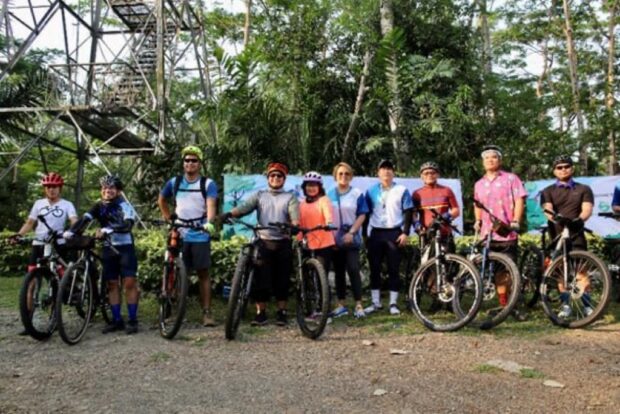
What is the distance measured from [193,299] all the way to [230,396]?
3.24m

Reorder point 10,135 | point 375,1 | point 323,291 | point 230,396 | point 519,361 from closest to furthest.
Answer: point 230,396 < point 519,361 < point 323,291 < point 375,1 < point 10,135

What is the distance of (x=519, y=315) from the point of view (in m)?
5.77

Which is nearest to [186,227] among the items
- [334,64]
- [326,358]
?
[326,358]

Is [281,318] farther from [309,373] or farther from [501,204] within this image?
[501,204]

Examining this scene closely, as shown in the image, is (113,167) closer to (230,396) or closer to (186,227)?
(186,227)

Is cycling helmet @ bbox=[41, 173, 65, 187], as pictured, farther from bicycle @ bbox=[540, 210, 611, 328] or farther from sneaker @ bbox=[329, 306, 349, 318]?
Answer: bicycle @ bbox=[540, 210, 611, 328]

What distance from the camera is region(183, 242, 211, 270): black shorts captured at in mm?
5395

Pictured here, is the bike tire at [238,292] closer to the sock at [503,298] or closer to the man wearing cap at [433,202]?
the man wearing cap at [433,202]

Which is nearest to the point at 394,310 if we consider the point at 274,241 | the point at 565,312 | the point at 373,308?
the point at 373,308

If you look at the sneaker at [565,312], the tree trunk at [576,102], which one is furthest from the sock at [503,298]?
the tree trunk at [576,102]

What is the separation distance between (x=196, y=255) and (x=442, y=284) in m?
2.41

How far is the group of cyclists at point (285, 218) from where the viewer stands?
17.8 ft

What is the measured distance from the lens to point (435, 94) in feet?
39.5

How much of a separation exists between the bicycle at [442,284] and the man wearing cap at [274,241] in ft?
4.25
